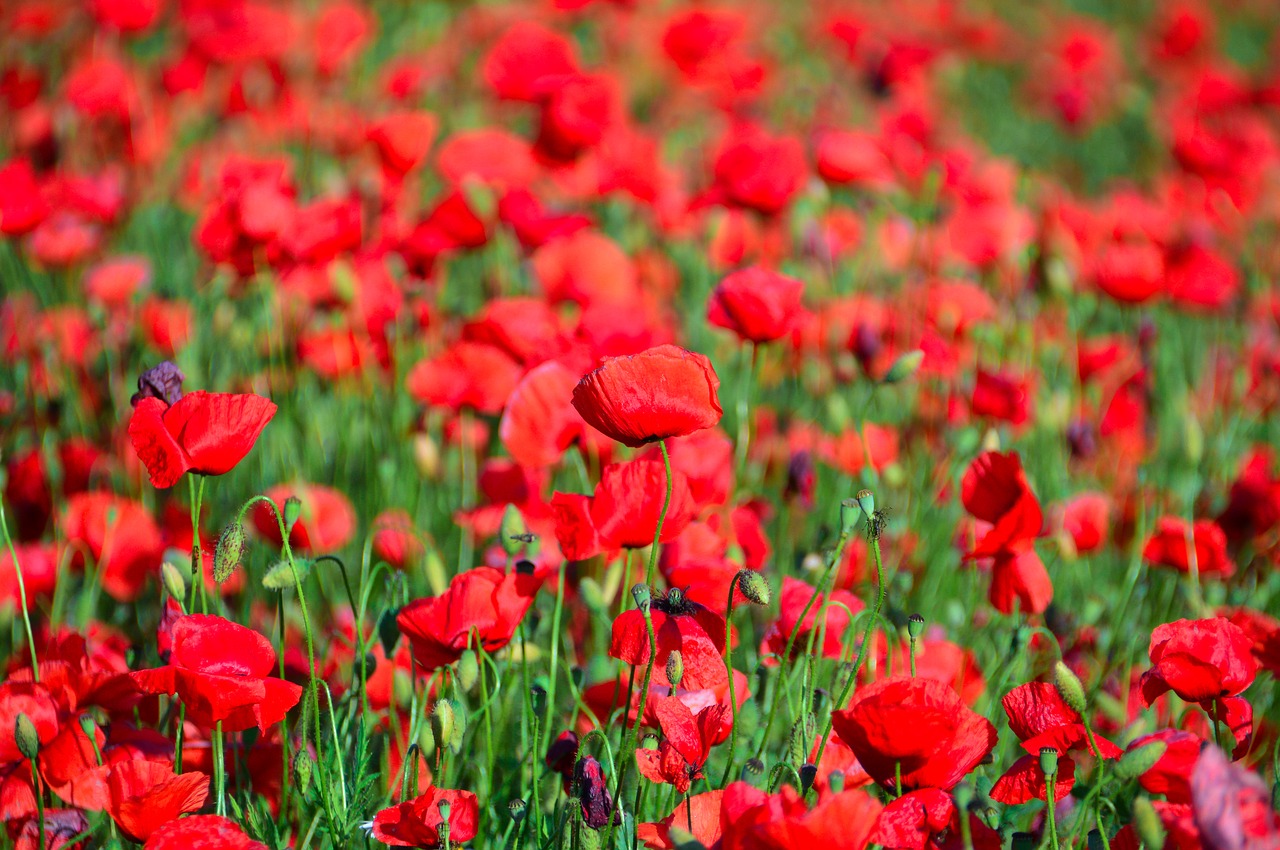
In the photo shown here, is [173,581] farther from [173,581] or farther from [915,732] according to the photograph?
[915,732]

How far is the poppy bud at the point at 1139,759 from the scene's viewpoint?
0.98 m

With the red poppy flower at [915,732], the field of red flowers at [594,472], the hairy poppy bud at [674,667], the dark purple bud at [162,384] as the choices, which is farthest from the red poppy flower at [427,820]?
the dark purple bud at [162,384]

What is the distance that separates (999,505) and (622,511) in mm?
453

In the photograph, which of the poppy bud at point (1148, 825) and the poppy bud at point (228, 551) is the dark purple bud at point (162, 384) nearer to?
the poppy bud at point (228, 551)

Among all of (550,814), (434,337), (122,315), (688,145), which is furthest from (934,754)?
(688,145)

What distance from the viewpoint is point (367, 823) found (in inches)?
45.6

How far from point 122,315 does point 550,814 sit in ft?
4.56

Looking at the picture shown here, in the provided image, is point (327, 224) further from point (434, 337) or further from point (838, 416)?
point (838, 416)

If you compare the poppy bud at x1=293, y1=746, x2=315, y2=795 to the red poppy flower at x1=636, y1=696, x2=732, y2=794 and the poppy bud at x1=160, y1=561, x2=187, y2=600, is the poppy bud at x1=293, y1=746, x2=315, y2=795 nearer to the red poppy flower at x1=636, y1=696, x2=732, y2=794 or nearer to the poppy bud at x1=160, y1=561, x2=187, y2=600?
the poppy bud at x1=160, y1=561, x2=187, y2=600

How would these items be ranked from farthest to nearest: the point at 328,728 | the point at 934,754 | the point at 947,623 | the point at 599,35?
1. the point at 599,35
2. the point at 947,623
3. the point at 328,728
4. the point at 934,754

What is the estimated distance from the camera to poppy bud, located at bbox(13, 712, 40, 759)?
1.03m

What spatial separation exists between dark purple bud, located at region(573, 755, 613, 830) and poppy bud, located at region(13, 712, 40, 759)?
0.48 meters

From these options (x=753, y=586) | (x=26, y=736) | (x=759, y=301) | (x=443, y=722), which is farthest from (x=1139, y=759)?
(x=26, y=736)

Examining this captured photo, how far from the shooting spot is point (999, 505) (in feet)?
4.33
